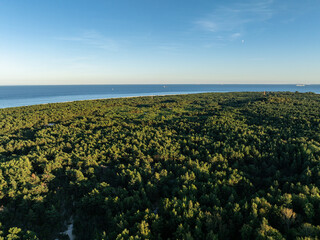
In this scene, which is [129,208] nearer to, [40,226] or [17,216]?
[40,226]

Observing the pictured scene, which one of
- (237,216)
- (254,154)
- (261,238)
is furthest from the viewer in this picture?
(254,154)

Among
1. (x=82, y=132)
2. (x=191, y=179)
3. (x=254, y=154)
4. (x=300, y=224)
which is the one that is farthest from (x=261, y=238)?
(x=82, y=132)

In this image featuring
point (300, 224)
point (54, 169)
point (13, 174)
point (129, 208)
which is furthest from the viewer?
point (54, 169)

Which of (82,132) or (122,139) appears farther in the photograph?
(82,132)

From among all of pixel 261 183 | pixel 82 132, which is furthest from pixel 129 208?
pixel 82 132

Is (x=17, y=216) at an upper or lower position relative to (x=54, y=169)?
lower

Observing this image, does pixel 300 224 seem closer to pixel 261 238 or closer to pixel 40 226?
pixel 261 238

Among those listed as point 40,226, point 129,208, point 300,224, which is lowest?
point 40,226

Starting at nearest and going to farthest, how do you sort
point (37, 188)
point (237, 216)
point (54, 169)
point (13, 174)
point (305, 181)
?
point (237, 216) → point (305, 181) → point (37, 188) → point (13, 174) → point (54, 169)

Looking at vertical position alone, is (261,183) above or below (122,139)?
below
